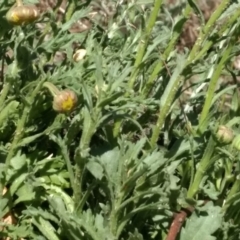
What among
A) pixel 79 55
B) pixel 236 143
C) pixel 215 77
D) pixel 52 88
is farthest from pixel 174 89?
pixel 79 55

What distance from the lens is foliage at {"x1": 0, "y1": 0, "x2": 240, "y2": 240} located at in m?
1.76

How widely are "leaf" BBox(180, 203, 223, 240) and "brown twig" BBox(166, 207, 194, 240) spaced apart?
0.11 ft

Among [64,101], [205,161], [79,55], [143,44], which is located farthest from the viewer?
[79,55]

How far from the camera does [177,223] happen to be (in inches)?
72.8

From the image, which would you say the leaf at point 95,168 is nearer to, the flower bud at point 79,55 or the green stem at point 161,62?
the green stem at point 161,62

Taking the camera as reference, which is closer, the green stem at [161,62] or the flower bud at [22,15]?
the flower bud at [22,15]

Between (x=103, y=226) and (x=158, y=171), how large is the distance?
0.61 feet

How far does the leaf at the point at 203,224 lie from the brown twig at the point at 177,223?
35mm

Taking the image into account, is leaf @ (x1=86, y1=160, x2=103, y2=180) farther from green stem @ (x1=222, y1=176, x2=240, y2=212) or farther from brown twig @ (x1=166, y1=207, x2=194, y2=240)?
green stem @ (x1=222, y1=176, x2=240, y2=212)

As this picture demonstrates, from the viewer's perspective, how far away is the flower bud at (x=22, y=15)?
1725 millimetres

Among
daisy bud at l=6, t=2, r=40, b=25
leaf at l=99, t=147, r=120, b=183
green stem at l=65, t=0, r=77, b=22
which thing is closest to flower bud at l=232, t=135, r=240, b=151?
leaf at l=99, t=147, r=120, b=183

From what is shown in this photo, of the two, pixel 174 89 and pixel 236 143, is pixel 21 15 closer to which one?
pixel 174 89

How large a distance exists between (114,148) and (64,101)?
247 mm

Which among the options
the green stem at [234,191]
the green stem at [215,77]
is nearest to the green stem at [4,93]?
the green stem at [215,77]
